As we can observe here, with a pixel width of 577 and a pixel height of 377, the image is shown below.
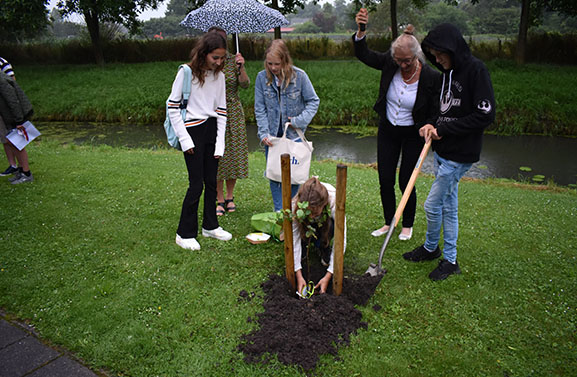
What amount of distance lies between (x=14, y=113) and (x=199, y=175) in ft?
12.0

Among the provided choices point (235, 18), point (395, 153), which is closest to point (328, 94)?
point (235, 18)

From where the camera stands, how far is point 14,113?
19.6 feet

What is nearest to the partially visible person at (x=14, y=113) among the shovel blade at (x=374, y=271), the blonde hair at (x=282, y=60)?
the blonde hair at (x=282, y=60)

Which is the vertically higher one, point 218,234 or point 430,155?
Result: point 218,234

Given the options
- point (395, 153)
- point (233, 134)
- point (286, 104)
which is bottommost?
point (395, 153)

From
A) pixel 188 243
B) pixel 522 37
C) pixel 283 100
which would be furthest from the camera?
pixel 522 37

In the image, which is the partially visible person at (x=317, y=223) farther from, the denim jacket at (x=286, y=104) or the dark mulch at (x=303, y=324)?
the denim jacket at (x=286, y=104)

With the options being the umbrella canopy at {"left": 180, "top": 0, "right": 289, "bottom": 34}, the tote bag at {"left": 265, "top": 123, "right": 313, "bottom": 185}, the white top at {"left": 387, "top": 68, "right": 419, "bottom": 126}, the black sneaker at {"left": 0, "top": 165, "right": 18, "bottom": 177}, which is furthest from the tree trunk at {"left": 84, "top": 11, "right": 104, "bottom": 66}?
the white top at {"left": 387, "top": 68, "right": 419, "bottom": 126}

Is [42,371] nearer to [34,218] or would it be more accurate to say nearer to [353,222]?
[34,218]

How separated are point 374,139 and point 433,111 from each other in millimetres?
9525

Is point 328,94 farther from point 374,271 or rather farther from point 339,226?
point 339,226

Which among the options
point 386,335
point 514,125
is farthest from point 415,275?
point 514,125

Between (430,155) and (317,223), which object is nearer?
(317,223)

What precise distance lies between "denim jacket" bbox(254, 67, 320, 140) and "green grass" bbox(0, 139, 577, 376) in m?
1.31
